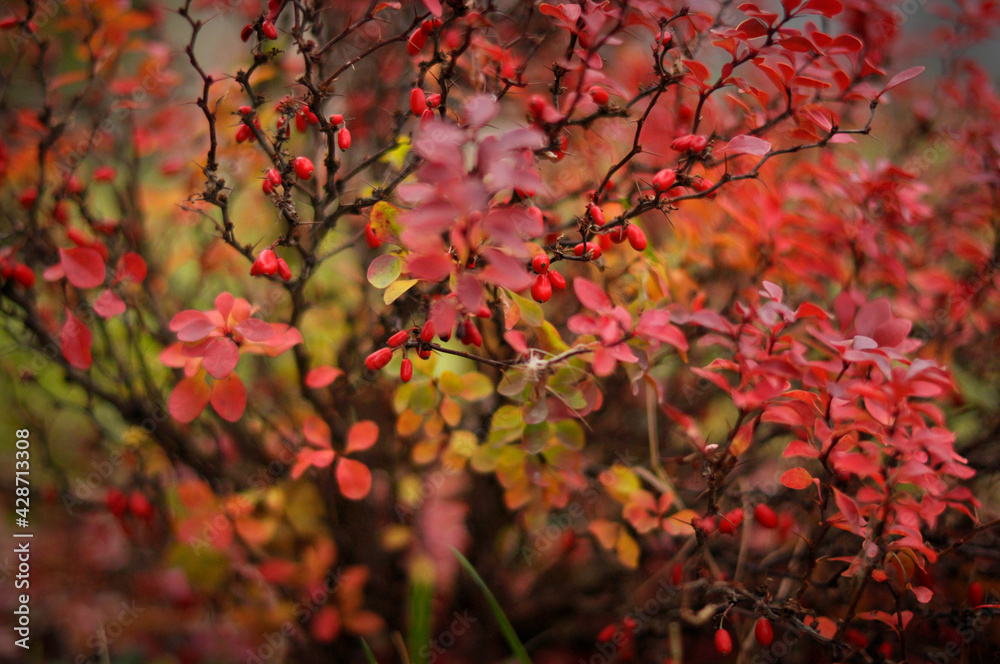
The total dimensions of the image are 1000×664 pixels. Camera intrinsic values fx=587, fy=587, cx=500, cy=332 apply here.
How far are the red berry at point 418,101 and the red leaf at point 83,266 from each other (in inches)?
25.6

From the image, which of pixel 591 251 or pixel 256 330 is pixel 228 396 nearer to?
pixel 256 330

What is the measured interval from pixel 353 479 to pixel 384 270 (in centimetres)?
43

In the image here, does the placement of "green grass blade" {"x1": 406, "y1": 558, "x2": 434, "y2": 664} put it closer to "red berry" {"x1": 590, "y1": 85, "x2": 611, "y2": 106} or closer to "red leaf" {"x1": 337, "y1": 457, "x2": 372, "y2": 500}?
"red leaf" {"x1": 337, "y1": 457, "x2": 372, "y2": 500}

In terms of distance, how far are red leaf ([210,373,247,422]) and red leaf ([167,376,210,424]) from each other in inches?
1.3

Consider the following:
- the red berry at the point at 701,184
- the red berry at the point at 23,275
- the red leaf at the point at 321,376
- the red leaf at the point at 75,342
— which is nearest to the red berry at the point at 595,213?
the red berry at the point at 701,184

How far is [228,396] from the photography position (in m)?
0.95

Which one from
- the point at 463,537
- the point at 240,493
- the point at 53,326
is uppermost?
the point at 53,326

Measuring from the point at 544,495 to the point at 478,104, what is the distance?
75 cm

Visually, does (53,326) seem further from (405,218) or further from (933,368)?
(933,368)

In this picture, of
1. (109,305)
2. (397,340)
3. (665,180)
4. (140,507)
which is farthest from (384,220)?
(140,507)

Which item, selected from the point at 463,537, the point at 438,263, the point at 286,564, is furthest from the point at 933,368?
the point at 286,564

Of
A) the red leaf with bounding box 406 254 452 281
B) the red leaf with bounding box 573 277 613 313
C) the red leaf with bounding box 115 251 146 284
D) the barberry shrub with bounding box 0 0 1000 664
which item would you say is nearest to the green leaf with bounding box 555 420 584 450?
the barberry shrub with bounding box 0 0 1000 664

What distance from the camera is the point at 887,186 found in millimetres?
1177

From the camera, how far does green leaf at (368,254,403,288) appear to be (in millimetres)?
834
